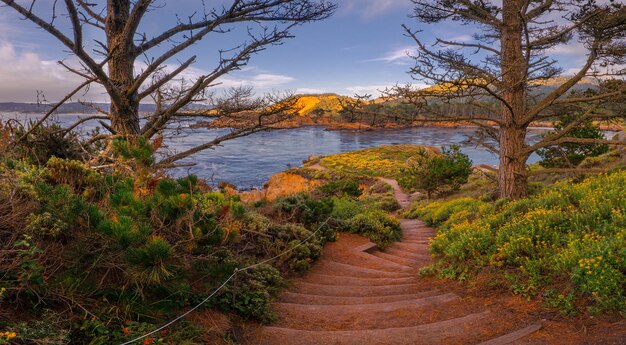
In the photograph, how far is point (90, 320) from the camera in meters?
3.33

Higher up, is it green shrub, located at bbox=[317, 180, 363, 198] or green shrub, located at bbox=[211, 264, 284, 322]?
green shrub, located at bbox=[211, 264, 284, 322]

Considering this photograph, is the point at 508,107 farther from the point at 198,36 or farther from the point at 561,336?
the point at 198,36

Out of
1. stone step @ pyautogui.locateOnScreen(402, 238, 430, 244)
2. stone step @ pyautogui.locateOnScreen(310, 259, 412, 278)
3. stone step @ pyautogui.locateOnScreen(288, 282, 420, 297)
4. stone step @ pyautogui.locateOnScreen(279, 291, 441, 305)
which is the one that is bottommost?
stone step @ pyautogui.locateOnScreen(402, 238, 430, 244)

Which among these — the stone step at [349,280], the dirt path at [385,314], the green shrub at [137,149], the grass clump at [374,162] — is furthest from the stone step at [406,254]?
the grass clump at [374,162]

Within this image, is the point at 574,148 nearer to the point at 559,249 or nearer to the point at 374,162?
the point at 559,249

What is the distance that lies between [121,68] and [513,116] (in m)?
8.70

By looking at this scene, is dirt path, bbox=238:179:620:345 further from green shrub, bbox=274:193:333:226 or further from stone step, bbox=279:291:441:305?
green shrub, bbox=274:193:333:226

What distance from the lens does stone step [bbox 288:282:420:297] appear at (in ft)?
20.1

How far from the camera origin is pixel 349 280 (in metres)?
6.84

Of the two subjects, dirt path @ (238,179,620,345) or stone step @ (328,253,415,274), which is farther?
stone step @ (328,253,415,274)

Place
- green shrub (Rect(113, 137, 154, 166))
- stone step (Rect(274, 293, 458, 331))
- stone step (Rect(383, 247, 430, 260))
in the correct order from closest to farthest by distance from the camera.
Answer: green shrub (Rect(113, 137, 154, 166)) < stone step (Rect(274, 293, 458, 331)) < stone step (Rect(383, 247, 430, 260))

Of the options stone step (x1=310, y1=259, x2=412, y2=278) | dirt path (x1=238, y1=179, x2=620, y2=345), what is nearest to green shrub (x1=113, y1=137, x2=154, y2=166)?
dirt path (x1=238, y1=179, x2=620, y2=345)

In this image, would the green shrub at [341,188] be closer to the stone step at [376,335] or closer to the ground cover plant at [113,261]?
the ground cover plant at [113,261]

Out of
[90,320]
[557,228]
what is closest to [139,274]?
[90,320]
